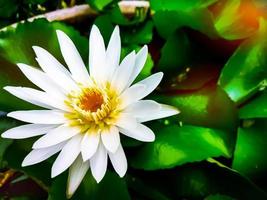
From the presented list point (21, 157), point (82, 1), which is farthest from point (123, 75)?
point (82, 1)

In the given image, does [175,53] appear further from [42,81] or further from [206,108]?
[42,81]

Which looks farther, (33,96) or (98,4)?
(98,4)

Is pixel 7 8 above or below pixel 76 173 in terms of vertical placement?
above

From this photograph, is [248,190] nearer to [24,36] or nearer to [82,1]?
[24,36]

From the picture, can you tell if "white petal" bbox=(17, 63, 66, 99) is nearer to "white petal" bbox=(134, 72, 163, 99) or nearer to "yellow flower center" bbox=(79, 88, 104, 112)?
"yellow flower center" bbox=(79, 88, 104, 112)

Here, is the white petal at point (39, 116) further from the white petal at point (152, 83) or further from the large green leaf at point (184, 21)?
the large green leaf at point (184, 21)

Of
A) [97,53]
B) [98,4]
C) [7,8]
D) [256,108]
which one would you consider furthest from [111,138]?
[7,8]
